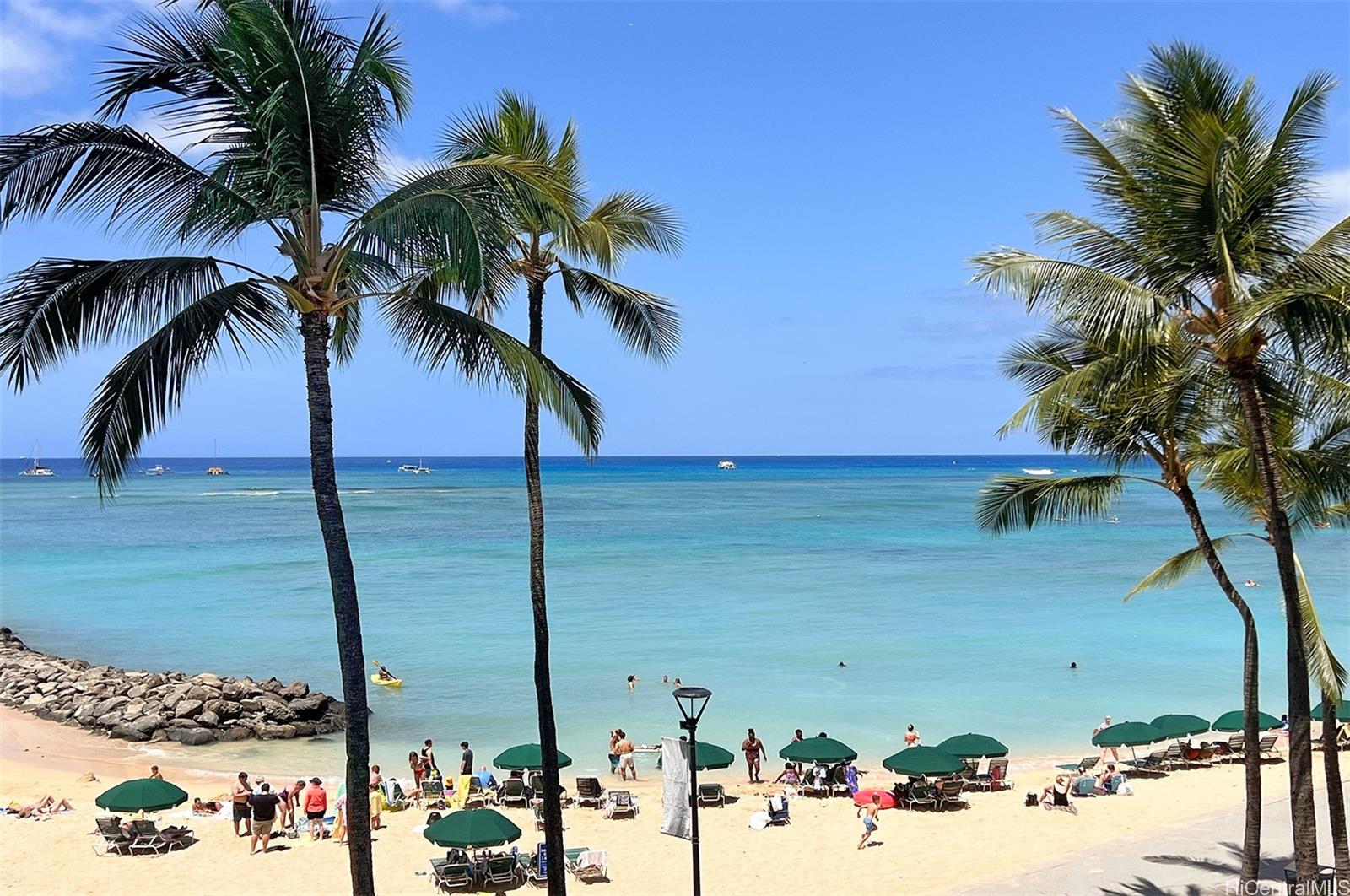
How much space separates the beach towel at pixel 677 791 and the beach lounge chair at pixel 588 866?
512cm

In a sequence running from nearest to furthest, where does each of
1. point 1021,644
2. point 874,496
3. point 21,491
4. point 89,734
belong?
point 89,734
point 1021,644
point 874,496
point 21,491

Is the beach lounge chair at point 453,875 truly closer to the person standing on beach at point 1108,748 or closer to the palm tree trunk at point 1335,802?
the palm tree trunk at point 1335,802

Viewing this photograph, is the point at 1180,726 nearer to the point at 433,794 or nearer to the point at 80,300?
the point at 433,794

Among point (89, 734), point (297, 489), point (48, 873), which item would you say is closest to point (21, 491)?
point (297, 489)

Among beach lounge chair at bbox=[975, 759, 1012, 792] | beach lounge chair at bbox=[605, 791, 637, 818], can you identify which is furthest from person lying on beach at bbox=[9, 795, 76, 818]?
beach lounge chair at bbox=[975, 759, 1012, 792]

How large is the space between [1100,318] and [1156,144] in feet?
5.18

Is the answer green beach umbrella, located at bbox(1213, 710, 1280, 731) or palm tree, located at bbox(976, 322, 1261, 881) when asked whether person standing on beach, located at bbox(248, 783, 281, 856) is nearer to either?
palm tree, located at bbox(976, 322, 1261, 881)

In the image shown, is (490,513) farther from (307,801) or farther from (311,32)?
(311,32)

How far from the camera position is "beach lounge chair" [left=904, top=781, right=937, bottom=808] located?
63.7 feet

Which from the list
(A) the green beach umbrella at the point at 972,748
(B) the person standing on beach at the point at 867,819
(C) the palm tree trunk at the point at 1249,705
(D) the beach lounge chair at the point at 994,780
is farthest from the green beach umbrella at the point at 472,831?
(D) the beach lounge chair at the point at 994,780

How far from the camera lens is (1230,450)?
11672 millimetres

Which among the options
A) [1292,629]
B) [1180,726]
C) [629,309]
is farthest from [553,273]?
[1180,726]

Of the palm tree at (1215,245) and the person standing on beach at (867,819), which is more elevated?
the palm tree at (1215,245)

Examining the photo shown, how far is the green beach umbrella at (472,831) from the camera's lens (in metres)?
15.1
